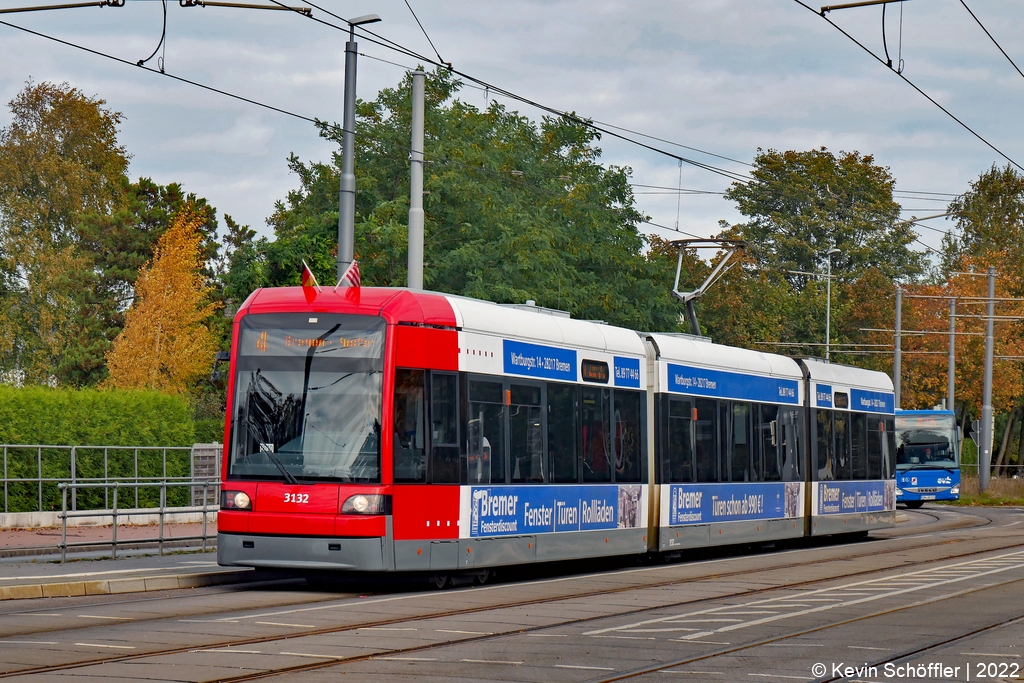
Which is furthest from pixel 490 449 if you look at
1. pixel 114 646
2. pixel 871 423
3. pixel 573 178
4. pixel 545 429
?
pixel 573 178

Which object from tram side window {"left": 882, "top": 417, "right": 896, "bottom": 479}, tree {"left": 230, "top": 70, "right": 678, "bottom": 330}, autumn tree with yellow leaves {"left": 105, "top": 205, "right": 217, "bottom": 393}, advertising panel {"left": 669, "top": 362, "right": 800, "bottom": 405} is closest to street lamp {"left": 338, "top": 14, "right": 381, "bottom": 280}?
advertising panel {"left": 669, "top": 362, "right": 800, "bottom": 405}

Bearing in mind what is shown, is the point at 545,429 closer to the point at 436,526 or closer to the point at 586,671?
the point at 436,526

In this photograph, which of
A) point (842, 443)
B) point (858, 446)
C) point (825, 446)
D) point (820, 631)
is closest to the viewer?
point (820, 631)

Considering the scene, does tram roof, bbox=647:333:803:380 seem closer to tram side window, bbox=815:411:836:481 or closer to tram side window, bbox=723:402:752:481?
Answer: tram side window, bbox=723:402:752:481

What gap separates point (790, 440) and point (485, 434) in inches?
379

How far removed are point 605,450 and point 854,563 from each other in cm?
463

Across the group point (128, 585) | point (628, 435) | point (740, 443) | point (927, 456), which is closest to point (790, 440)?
point (740, 443)

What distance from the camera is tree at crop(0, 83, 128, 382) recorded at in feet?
177

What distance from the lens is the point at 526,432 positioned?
17625mm

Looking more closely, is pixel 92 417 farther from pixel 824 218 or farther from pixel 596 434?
A: pixel 824 218

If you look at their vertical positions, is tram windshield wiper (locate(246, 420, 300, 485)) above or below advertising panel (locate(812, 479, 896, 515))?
above

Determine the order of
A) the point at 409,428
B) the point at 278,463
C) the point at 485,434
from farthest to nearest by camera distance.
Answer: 1. the point at 485,434
2. the point at 409,428
3. the point at 278,463

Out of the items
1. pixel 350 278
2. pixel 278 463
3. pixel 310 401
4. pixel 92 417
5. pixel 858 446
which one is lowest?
pixel 278 463

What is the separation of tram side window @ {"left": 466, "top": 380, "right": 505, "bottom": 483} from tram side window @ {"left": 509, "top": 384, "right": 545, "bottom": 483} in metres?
0.22
